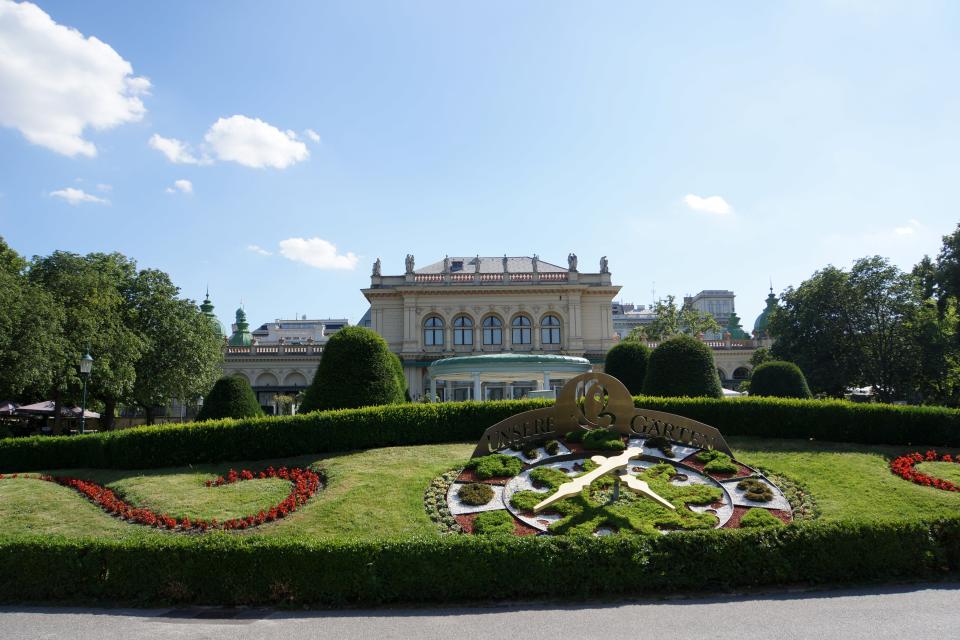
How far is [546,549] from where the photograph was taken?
1004cm

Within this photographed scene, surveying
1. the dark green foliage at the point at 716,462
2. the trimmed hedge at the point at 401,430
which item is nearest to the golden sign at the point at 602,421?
the dark green foliage at the point at 716,462

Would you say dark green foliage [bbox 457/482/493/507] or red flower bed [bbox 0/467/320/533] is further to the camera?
dark green foliage [bbox 457/482/493/507]

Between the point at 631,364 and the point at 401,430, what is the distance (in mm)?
11226

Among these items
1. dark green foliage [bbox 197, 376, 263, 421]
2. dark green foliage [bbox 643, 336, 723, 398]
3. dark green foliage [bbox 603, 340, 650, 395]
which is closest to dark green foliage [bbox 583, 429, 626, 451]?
dark green foliage [bbox 643, 336, 723, 398]

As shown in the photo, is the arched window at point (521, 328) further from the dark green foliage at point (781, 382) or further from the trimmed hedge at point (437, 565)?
the trimmed hedge at point (437, 565)

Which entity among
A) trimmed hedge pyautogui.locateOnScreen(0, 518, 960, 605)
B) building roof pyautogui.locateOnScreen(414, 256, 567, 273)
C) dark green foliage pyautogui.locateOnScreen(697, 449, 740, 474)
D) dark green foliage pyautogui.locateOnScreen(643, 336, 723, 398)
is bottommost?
trimmed hedge pyautogui.locateOnScreen(0, 518, 960, 605)

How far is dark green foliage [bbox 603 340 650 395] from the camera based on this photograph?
26.7 m

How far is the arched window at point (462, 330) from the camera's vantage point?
62.8 metres

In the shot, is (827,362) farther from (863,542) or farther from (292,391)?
(292,391)

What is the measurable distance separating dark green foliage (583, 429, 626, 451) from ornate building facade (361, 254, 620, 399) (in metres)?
44.6

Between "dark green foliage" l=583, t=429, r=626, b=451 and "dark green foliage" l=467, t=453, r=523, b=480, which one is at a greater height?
"dark green foliage" l=583, t=429, r=626, b=451

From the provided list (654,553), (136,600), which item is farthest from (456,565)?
(136,600)

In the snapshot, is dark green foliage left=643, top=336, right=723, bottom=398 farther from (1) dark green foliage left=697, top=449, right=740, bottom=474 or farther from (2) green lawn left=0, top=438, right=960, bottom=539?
(1) dark green foliage left=697, top=449, right=740, bottom=474

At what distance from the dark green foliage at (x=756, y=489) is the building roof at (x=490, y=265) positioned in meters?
51.3
